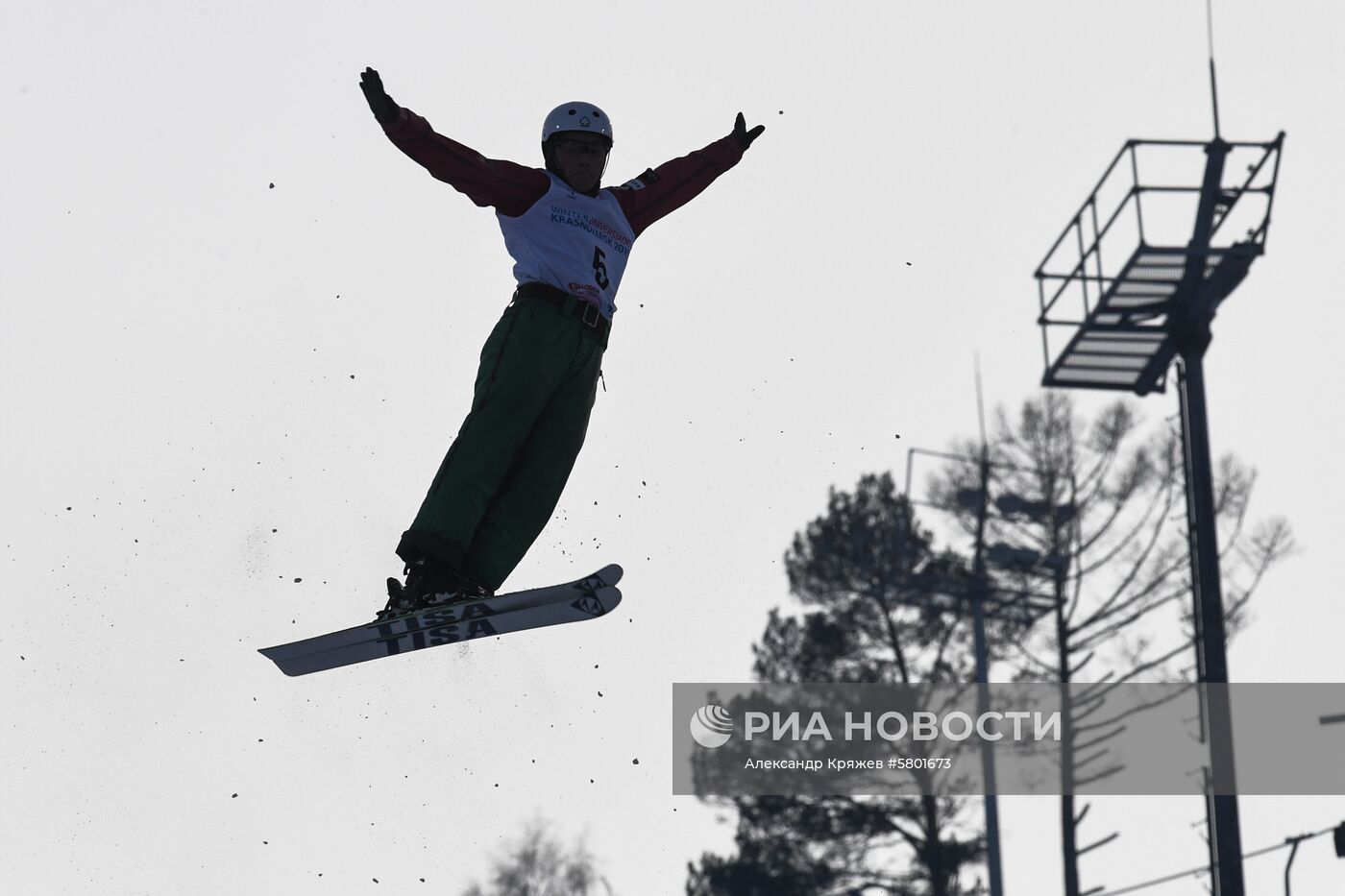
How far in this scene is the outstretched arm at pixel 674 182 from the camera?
1154 centimetres

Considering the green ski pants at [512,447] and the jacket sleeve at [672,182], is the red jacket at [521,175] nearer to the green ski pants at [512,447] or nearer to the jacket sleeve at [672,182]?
the jacket sleeve at [672,182]

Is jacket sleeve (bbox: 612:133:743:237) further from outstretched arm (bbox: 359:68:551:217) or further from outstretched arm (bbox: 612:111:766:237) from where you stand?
outstretched arm (bbox: 359:68:551:217)

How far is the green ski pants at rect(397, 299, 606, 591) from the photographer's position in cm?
1073

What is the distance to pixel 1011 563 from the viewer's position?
3181cm

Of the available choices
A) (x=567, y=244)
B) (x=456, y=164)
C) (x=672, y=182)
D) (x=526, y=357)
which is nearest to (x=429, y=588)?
(x=526, y=357)

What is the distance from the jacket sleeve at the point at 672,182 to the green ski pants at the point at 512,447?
797mm

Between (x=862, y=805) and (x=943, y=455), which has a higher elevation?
(x=943, y=455)

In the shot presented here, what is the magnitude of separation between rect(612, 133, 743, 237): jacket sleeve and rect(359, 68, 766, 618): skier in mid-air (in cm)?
4

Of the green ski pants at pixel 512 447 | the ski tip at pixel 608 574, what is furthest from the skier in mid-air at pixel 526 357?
the ski tip at pixel 608 574

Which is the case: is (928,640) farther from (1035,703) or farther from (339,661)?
(339,661)

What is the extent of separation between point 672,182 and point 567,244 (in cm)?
87

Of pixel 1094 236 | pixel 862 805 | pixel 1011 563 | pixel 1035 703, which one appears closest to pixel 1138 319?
pixel 1094 236

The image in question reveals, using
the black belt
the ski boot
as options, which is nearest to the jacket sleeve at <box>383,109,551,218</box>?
the black belt

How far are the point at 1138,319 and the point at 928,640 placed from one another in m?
14.7
